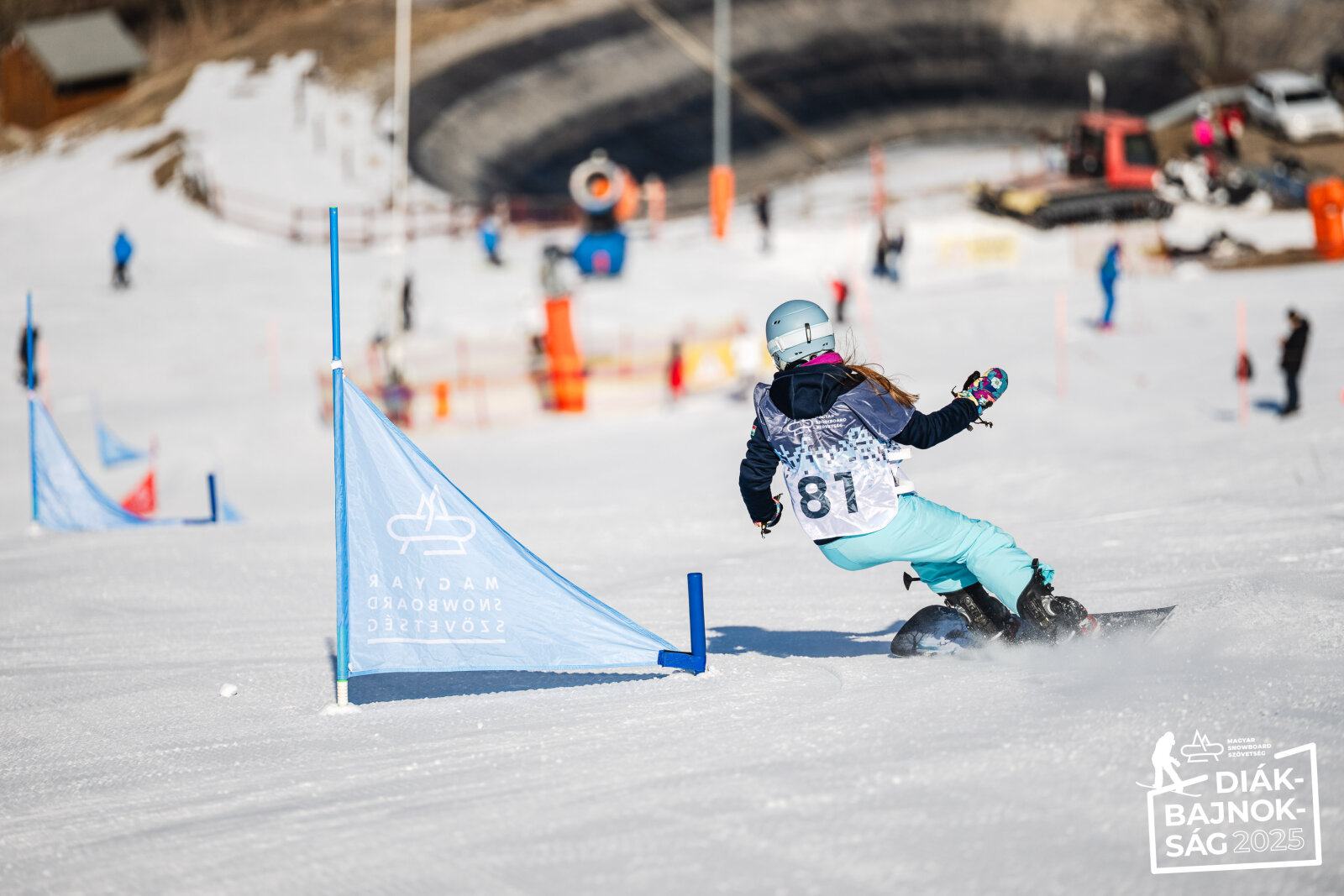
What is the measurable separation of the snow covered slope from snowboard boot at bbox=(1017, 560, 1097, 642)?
0.47ft

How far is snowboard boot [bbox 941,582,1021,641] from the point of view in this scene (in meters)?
6.00

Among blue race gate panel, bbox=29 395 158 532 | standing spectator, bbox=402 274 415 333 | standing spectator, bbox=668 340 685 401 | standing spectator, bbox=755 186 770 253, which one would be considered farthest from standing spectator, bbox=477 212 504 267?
blue race gate panel, bbox=29 395 158 532

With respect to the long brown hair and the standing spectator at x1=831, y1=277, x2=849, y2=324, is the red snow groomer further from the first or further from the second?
A: the long brown hair

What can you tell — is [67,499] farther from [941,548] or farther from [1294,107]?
[1294,107]

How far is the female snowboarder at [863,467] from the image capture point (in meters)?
5.58

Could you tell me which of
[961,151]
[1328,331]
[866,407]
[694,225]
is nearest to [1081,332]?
[1328,331]

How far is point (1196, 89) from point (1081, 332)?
26.6m

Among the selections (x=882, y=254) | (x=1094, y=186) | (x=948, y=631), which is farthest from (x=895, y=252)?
(x=948, y=631)

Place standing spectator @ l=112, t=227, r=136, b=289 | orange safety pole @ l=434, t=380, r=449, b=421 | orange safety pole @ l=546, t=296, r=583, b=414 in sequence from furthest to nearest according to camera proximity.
Result: standing spectator @ l=112, t=227, r=136, b=289 < orange safety pole @ l=546, t=296, r=583, b=414 < orange safety pole @ l=434, t=380, r=449, b=421

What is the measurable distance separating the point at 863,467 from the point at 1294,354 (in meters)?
12.4

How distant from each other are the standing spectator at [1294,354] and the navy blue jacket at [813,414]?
12.1 m

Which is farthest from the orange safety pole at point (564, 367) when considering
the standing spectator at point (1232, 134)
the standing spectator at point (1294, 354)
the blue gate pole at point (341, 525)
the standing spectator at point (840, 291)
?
the standing spectator at point (1232, 134)

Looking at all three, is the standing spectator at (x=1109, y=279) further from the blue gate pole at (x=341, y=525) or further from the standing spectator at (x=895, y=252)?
the blue gate pole at (x=341, y=525)

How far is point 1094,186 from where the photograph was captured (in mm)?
31797
